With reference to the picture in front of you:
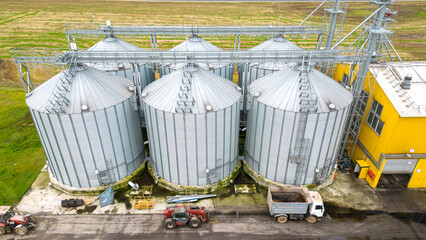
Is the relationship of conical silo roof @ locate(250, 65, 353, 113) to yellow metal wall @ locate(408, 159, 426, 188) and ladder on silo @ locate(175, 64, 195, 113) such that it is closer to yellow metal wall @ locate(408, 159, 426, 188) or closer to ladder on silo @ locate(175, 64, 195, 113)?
ladder on silo @ locate(175, 64, 195, 113)

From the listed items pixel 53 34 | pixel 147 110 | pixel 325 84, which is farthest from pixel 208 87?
pixel 53 34

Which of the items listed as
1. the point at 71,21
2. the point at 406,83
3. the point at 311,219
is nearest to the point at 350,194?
the point at 311,219

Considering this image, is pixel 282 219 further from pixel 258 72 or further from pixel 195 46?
pixel 195 46

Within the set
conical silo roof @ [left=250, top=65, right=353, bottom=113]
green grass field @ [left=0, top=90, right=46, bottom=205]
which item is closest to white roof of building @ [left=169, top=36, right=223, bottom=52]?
conical silo roof @ [left=250, top=65, right=353, bottom=113]

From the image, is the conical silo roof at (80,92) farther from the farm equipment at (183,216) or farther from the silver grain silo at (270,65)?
the silver grain silo at (270,65)

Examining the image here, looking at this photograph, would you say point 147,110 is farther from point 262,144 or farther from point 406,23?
point 406,23

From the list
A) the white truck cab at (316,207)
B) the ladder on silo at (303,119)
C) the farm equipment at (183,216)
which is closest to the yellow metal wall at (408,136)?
the ladder on silo at (303,119)
